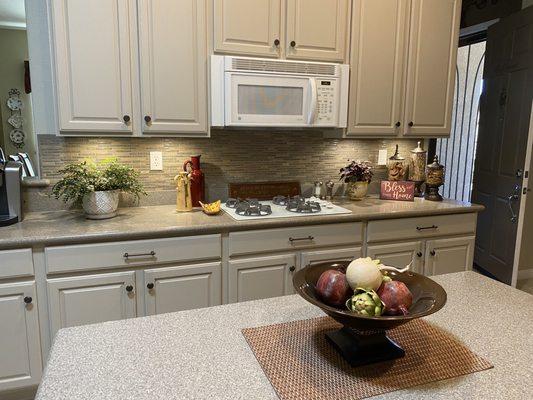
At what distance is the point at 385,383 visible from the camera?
84 cm

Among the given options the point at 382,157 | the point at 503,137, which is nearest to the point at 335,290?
the point at 382,157

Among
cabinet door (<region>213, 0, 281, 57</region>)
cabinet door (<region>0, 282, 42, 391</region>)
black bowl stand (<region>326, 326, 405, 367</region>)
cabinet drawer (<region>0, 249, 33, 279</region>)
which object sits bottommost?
cabinet door (<region>0, 282, 42, 391</region>)

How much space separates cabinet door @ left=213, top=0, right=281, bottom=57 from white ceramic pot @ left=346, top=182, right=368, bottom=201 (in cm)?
105

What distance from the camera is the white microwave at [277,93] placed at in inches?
89.1

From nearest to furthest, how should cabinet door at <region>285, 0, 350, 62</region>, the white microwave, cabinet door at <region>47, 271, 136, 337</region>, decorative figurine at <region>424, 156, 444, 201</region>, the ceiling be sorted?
cabinet door at <region>47, 271, 136, 337</region>, the ceiling, the white microwave, cabinet door at <region>285, 0, 350, 62</region>, decorative figurine at <region>424, 156, 444, 201</region>

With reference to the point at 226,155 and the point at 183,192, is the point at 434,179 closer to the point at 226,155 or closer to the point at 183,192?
the point at 226,155

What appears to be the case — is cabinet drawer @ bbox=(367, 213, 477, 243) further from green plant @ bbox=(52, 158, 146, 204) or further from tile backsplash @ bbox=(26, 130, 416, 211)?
green plant @ bbox=(52, 158, 146, 204)

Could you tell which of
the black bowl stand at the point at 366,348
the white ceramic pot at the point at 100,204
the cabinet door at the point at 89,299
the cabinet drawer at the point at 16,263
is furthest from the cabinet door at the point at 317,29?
the black bowl stand at the point at 366,348

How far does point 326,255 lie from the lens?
93.4 inches

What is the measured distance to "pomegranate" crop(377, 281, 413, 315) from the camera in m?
0.84

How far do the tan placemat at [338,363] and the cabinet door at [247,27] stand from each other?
5.69ft

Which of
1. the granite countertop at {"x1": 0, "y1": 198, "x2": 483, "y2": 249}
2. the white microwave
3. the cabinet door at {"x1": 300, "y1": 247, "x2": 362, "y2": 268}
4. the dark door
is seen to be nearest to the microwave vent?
the white microwave

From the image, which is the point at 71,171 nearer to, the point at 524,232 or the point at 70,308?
the point at 70,308

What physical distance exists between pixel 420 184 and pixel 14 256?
269 cm
